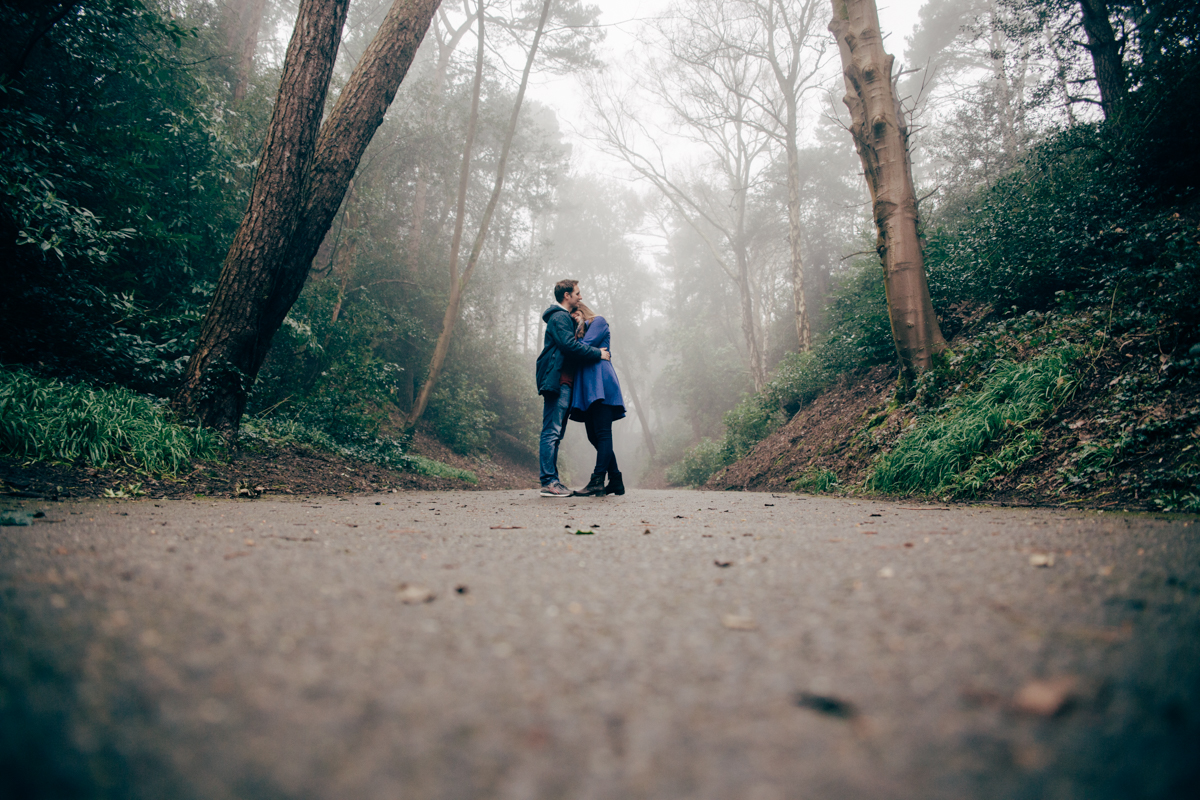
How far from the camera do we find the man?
15.4 ft

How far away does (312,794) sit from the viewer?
0.53 meters

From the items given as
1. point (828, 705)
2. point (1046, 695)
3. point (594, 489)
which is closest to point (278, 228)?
point (594, 489)

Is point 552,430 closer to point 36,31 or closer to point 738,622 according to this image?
point 738,622

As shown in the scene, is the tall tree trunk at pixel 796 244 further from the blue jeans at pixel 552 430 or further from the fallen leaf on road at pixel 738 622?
the fallen leaf on road at pixel 738 622

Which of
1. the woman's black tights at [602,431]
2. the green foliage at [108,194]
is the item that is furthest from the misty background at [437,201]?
the woman's black tights at [602,431]

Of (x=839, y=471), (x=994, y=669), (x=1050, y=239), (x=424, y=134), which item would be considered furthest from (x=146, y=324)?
(x=424, y=134)

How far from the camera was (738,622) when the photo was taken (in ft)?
3.40

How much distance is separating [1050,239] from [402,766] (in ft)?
23.5

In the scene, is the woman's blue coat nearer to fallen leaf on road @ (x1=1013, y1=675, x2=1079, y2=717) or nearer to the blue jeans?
the blue jeans

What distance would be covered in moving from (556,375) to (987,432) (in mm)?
3673

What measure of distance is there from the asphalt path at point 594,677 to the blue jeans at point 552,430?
10.5 ft

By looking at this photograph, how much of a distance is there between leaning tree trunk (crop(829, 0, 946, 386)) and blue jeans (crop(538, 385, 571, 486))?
3727 millimetres

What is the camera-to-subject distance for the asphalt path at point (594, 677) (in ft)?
1.84

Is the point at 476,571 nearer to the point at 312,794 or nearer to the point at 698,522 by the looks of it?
the point at 312,794
